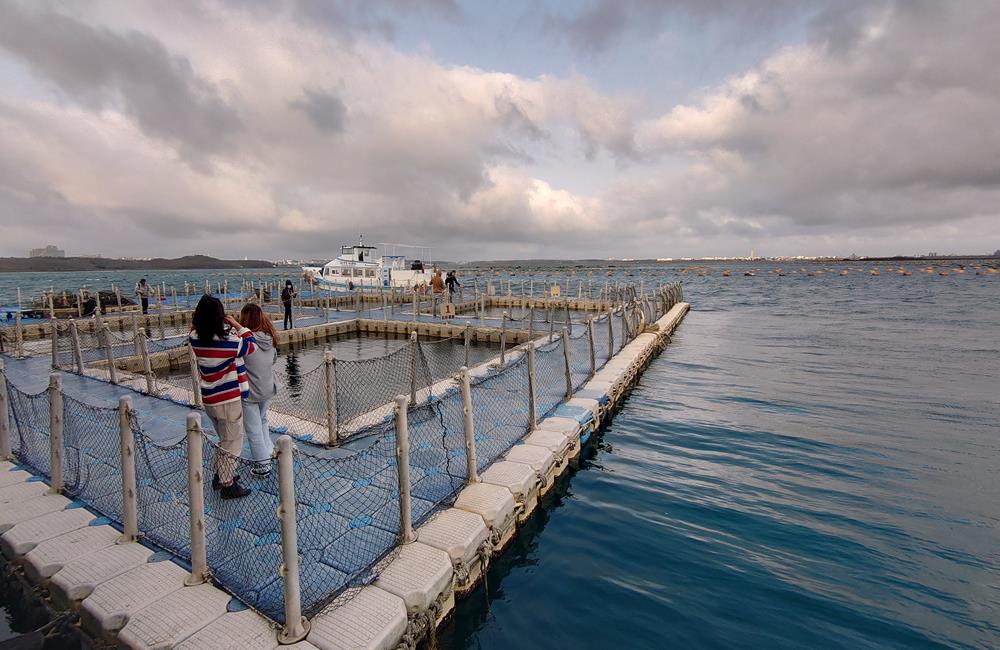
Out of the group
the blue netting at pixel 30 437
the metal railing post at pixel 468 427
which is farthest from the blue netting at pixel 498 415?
the blue netting at pixel 30 437

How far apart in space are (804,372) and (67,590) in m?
17.7

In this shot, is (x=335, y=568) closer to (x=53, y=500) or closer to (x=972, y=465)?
(x=53, y=500)

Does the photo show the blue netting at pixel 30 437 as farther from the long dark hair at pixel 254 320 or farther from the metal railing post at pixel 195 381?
the long dark hair at pixel 254 320

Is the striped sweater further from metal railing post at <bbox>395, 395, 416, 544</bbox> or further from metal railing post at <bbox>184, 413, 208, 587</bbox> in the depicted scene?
metal railing post at <bbox>395, 395, 416, 544</bbox>

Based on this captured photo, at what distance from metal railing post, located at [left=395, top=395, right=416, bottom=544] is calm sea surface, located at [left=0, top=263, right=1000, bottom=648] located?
0.99 meters

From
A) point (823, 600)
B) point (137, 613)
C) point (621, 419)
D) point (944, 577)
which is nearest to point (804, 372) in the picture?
point (621, 419)

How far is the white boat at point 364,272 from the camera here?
39.5 m

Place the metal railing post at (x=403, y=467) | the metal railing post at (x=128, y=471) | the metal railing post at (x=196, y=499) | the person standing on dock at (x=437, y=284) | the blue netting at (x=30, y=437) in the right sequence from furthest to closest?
the person standing on dock at (x=437, y=284) < the blue netting at (x=30, y=437) < the metal railing post at (x=403, y=467) < the metal railing post at (x=128, y=471) < the metal railing post at (x=196, y=499)

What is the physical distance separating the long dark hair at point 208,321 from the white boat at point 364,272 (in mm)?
34109

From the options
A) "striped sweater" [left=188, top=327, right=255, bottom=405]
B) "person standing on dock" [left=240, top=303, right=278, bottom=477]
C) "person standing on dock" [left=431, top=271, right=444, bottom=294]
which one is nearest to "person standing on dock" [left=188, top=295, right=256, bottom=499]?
"striped sweater" [left=188, top=327, right=255, bottom=405]

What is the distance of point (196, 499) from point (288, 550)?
1.11 metres

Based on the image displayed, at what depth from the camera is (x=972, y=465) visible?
26.4 ft

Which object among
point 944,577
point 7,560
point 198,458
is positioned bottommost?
point 944,577

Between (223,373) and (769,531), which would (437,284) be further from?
(769,531)
